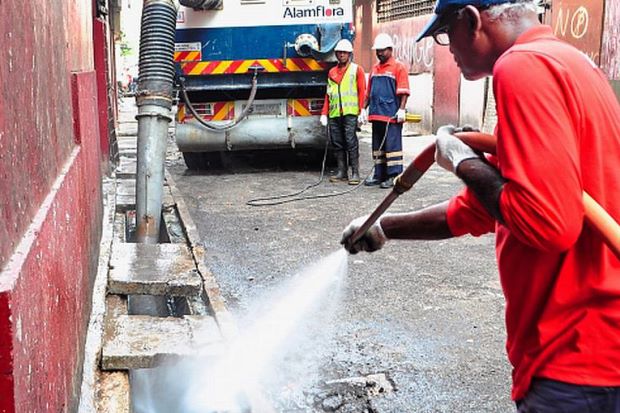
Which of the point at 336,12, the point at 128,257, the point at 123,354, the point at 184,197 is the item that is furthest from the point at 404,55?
the point at 123,354

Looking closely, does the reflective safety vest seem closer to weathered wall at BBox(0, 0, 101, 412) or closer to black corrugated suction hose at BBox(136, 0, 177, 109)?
black corrugated suction hose at BBox(136, 0, 177, 109)

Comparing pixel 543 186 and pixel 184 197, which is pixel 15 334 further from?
pixel 184 197

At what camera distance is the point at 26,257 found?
5.78 ft

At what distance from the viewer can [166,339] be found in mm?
3988

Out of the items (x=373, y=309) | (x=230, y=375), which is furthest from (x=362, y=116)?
(x=230, y=375)

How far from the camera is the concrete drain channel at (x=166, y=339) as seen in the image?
3.57 m

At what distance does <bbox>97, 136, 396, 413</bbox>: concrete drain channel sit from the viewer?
→ 11.7ft

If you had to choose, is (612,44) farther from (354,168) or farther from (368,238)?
(368,238)

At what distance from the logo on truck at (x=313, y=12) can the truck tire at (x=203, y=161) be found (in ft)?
7.99

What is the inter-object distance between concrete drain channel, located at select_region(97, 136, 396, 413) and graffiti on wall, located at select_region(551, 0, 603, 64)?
6.37 metres

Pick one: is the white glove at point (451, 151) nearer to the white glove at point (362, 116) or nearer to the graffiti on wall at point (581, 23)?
the white glove at point (362, 116)

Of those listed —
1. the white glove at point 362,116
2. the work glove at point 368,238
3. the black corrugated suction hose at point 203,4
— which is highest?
the black corrugated suction hose at point 203,4

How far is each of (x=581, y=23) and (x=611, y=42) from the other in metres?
0.78

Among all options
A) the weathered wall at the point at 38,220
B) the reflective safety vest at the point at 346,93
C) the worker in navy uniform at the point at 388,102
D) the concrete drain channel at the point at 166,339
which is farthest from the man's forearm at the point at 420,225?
the reflective safety vest at the point at 346,93
